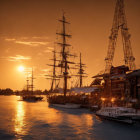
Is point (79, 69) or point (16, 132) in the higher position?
point (79, 69)

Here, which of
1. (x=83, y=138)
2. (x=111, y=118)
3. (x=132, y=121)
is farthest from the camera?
(x=111, y=118)

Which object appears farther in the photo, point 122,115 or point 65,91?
point 65,91

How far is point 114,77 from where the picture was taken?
195ft

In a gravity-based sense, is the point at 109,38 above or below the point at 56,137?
above

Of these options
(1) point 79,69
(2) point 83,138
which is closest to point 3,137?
(2) point 83,138

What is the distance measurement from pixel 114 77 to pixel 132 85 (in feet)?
28.4

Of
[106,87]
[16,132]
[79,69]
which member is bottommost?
[16,132]

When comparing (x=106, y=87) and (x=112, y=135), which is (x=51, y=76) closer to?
(x=106, y=87)

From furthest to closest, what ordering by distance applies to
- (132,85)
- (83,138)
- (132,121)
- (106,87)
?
(106,87) < (132,85) < (132,121) < (83,138)

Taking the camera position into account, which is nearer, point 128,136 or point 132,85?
point 128,136

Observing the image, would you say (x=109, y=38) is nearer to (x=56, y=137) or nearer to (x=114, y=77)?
(x=114, y=77)

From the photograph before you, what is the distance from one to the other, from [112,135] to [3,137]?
14321 mm

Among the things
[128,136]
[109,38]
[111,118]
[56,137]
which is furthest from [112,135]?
[109,38]

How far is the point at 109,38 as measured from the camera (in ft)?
229
